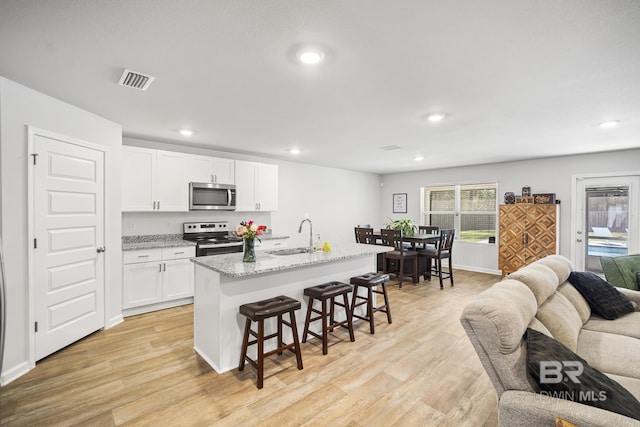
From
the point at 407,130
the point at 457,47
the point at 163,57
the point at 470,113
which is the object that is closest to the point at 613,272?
the point at 470,113

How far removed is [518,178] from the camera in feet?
19.6

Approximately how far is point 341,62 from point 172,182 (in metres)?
3.24

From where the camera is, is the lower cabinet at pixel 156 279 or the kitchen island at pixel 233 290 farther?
the lower cabinet at pixel 156 279

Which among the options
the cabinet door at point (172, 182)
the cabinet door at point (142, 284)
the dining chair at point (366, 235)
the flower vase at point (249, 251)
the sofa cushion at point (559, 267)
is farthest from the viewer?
the dining chair at point (366, 235)

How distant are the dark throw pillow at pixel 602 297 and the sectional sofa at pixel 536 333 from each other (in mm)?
79

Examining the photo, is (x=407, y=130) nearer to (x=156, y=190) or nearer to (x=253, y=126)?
(x=253, y=126)

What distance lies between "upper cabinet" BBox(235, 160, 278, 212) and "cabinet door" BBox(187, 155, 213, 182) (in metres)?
0.46

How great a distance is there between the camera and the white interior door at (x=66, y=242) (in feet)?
8.87

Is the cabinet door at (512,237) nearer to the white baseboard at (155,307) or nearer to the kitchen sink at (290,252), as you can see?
the kitchen sink at (290,252)

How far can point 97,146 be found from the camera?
3.28m

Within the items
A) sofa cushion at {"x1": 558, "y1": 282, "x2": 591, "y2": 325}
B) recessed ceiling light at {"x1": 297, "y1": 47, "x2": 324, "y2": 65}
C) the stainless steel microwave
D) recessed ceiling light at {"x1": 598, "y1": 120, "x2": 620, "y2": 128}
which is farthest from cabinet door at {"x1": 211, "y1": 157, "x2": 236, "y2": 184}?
recessed ceiling light at {"x1": 598, "y1": 120, "x2": 620, "y2": 128}

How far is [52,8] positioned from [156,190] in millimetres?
2857

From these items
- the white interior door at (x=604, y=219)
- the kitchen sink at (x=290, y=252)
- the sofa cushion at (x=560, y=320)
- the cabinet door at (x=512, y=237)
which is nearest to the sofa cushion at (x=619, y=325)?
the sofa cushion at (x=560, y=320)

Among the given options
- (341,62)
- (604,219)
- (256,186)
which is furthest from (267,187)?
(604,219)
